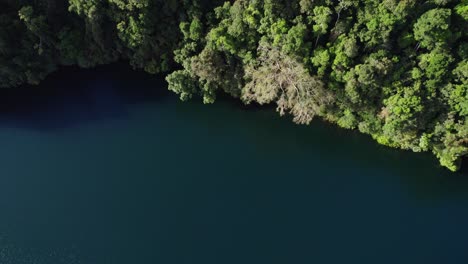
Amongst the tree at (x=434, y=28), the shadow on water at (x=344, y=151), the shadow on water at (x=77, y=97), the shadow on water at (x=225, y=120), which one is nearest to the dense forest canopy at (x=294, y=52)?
the tree at (x=434, y=28)

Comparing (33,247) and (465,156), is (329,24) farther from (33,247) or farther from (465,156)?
(33,247)

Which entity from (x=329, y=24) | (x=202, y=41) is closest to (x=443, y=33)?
(x=329, y=24)

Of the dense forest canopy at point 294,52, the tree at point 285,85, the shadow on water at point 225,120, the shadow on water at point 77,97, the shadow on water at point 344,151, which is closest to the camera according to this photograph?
the dense forest canopy at point 294,52

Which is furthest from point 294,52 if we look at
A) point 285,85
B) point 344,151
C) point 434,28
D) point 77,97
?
point 77,97

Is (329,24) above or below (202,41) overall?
above

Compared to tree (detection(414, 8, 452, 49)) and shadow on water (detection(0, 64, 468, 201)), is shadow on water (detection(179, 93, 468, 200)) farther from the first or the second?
tree (detection(414, 8, 452, 49))

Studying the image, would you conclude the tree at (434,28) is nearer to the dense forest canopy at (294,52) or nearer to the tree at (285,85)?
the dense forest canopy at (294,52)
